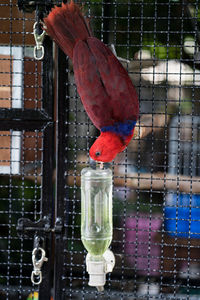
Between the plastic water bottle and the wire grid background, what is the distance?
12cm

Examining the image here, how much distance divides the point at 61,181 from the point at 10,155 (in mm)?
146

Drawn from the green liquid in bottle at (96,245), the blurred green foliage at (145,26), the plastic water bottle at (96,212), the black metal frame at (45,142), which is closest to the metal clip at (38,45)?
the black metal frame at (45,142)

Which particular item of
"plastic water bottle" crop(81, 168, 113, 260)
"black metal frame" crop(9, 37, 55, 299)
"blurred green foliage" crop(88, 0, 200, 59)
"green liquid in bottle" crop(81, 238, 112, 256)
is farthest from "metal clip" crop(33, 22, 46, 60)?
"green liquid in bottle" crop(81, 238, 112, 256)

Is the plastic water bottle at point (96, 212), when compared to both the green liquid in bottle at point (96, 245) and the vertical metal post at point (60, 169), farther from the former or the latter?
the vertical metal post at point (60, 169)

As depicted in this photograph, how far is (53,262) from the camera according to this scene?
3.26ft

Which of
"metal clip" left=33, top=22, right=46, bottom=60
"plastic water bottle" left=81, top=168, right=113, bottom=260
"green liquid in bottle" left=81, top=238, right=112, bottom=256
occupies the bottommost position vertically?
"green liquid in bottle" left=81, top=238, right=112, bottom=256

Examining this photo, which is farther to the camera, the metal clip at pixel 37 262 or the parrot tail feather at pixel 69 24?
the metal clip at pixel 37 262

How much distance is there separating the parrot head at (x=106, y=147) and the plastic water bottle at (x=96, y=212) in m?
0.03

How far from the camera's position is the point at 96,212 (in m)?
0.82

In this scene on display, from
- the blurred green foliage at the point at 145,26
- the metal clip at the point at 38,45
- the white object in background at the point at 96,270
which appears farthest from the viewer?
the blurred green foliage at the point at 145,26

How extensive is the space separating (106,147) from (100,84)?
5.2 inches

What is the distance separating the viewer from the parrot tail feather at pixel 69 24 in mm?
838

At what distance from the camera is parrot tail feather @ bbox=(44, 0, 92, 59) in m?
0.84

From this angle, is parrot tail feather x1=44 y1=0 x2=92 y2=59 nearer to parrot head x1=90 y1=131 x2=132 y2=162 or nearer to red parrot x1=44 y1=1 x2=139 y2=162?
red parrot x1=44 y1=1 x2=139 y2=162
